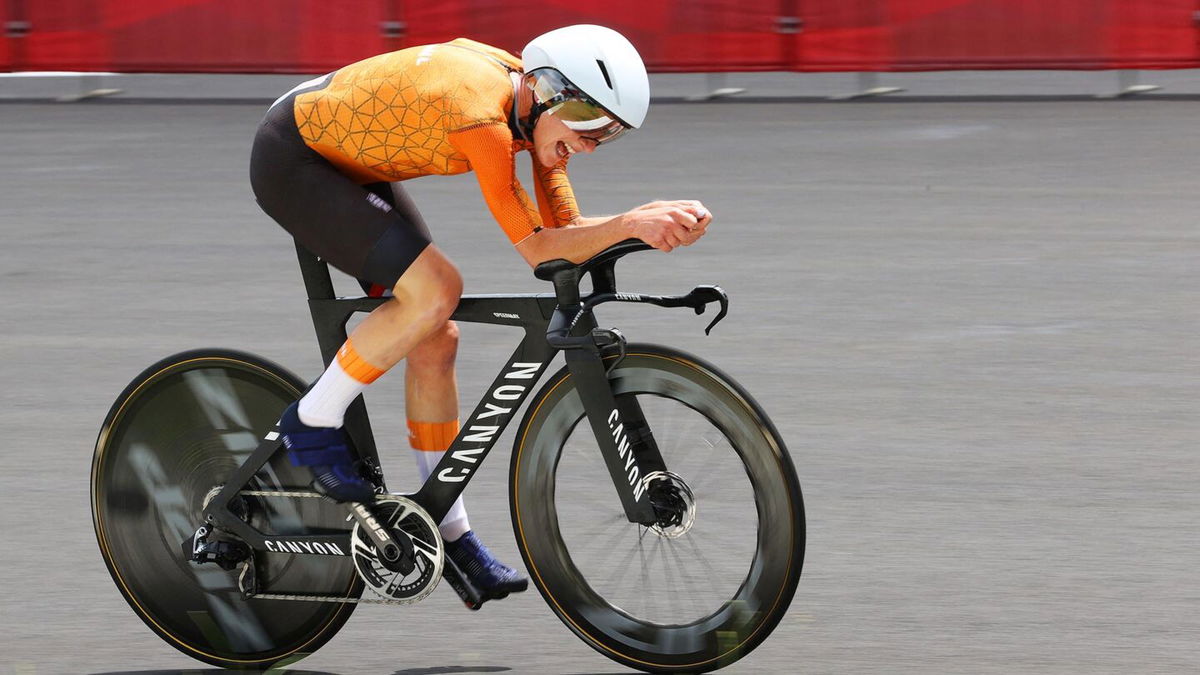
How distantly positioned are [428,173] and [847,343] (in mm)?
3852

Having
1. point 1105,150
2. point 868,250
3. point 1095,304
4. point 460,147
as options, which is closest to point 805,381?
point 1095,304

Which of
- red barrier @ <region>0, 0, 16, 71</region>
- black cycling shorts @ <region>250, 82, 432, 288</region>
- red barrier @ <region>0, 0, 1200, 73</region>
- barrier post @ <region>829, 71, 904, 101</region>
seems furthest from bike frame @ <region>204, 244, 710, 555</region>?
red barrier @ <region>0, 0, 16, 71</region>

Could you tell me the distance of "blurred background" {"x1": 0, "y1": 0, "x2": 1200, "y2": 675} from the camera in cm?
485

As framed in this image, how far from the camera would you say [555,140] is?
421 centimetres

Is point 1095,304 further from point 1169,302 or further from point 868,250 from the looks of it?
point 868,250

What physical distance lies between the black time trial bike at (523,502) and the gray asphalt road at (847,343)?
0.61 ft

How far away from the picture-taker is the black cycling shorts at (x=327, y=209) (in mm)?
4293

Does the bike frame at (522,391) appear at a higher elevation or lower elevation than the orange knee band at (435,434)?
higher

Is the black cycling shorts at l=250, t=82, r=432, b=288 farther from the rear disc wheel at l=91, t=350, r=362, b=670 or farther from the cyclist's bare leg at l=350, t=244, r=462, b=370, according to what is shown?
the rear disc wheel at l=91, t=350, r=362, b=670

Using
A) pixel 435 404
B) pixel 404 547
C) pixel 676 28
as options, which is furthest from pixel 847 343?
pixel 676 28

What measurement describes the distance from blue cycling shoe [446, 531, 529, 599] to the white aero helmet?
1.06 metres

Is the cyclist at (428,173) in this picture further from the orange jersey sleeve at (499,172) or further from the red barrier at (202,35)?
the red barrier at (202,35)

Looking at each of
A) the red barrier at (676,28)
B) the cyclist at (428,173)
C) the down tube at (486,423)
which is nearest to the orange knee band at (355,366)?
the cyclist at (428,173)

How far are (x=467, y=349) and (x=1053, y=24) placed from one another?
28.3 ft
